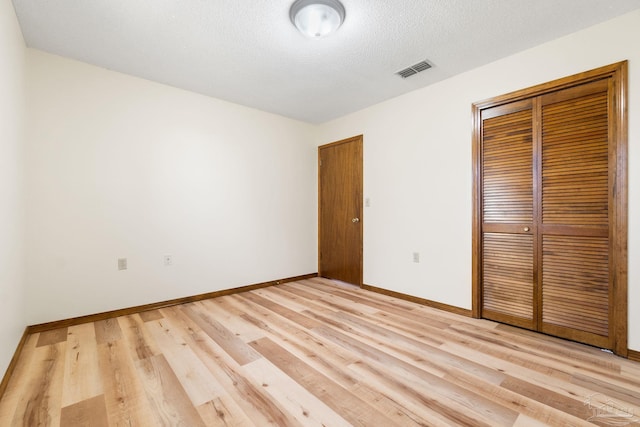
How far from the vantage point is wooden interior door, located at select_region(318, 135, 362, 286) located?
385 centimetres

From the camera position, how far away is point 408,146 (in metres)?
3.21

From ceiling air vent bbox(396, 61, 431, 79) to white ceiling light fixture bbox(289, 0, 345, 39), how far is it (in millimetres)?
988

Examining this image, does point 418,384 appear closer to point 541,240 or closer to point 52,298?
point 541,240

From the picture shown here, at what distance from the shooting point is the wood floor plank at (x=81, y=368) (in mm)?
1562

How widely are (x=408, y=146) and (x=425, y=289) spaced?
1611 mm

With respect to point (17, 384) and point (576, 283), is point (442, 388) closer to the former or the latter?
point (576, 283)

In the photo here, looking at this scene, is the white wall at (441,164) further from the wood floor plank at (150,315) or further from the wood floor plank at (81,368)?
the wood floor plank at (81,368)

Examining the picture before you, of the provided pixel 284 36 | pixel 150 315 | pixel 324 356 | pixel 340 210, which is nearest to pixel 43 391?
pixel 150 315

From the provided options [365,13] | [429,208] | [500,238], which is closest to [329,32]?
[365,13]

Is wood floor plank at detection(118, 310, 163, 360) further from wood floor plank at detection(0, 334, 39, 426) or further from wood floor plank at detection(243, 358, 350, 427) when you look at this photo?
wood floor plank at detection(243, 358, 350, 427)

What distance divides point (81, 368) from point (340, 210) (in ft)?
10.3

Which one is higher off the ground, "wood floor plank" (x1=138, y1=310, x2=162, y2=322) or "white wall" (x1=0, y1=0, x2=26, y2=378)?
"white wall" (x1=0, y1=0, x2=26, y2=378)

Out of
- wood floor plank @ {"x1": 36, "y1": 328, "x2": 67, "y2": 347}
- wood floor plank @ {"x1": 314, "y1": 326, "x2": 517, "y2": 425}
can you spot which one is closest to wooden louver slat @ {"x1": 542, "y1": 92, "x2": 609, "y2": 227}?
wood floor plank @ {"x1": 314, "y1": 326, "x2": 517, "y2": 425}

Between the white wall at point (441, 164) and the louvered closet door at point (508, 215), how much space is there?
0.52 feet
